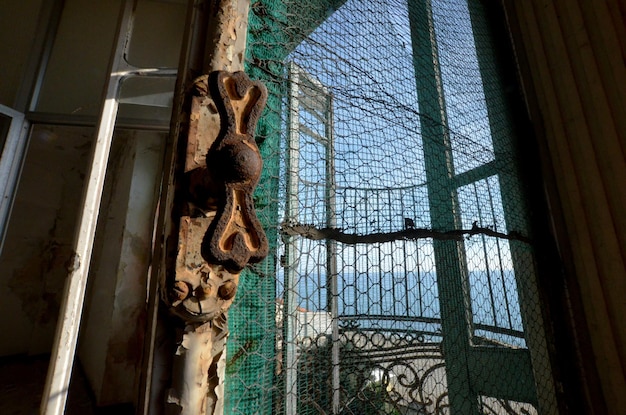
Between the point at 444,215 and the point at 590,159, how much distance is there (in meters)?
0.56

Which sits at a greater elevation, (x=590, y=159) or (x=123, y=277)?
(x=590, y=159)

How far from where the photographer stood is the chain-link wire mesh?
527mm

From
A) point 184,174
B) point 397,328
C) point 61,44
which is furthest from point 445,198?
point 61,44

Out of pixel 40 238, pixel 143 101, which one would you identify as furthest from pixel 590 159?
pixel 40 238

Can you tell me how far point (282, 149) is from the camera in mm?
559

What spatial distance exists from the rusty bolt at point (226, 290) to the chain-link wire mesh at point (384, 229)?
12cm

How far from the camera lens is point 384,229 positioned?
70 centimetres

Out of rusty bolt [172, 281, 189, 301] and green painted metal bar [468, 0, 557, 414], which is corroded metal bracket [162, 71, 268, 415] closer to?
rusty bolt [172, 281, 189, 301]

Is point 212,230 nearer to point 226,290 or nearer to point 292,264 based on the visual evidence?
→ point 226,290

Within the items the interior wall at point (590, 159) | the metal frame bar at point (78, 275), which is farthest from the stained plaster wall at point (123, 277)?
the interior wall at point (590, 159)

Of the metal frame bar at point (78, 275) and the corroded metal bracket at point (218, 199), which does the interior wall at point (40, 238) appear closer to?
the metal frame bar at point (78, 275)

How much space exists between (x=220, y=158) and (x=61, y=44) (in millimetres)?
1535

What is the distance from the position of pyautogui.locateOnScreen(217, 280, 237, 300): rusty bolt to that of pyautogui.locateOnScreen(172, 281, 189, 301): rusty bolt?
0.03 m

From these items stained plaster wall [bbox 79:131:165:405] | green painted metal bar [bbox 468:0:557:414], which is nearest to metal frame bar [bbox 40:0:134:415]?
stained plaster wall [bbox 79:131:165:405]
